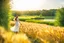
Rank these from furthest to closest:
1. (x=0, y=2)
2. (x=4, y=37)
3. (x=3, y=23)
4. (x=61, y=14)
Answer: (x=61, y=14) → (x=3, y=23) → (x=0, y=2) → (x=4, y=37)

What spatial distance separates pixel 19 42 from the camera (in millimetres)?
487

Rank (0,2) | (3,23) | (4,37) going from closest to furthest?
(4,37)
(0,2)
(3,23)

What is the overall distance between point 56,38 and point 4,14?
0.74 metres

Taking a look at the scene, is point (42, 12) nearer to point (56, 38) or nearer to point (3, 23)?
point (3, 23)

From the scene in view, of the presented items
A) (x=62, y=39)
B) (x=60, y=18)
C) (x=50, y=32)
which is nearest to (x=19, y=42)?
(x=50, y=32)

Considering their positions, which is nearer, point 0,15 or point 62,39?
point 62,39

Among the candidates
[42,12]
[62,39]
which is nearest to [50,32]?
[62,39]

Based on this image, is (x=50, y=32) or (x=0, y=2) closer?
(x=50, y=32)

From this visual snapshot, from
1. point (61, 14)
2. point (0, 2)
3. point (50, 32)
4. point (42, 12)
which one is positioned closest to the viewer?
point (50, 32)

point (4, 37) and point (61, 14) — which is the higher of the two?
point (4, 37)

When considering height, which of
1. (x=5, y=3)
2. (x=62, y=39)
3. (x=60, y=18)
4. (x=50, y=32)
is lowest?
(x=60, y=18)

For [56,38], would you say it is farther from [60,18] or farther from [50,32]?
[60,18]

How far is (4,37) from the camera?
0.47 metres

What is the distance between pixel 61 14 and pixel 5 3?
289 centimetres
